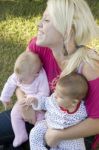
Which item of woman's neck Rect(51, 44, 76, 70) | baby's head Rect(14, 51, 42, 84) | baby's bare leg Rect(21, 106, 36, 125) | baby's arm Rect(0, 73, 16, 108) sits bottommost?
baby's bare leg Rect(21, 106, 36, 125)

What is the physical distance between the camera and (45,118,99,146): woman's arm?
2520mm

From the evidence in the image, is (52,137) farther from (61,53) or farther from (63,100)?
(61,53)

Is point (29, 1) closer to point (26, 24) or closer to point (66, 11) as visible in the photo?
point (26, 24)

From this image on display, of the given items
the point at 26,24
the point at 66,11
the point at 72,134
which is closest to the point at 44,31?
the point at 66,11

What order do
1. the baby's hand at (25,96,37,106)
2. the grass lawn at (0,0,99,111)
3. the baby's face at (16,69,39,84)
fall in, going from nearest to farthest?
1. the baby's hand at (25,96,37,106)
2. the baby's face at (16,69,39,84)
3. the grass lawn at (0,0,99,111)

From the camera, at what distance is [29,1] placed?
215 inches

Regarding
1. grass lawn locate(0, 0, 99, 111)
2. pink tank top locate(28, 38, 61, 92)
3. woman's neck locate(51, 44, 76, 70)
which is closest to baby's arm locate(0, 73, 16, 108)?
pink tank top locate(28, 38, 61, 92)

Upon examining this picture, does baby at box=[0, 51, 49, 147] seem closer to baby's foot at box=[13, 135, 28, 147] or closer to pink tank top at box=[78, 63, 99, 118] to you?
baby's foot at box=[13, 135, 28, 147]

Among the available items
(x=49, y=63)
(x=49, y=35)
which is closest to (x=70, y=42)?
(x=49, y=35)

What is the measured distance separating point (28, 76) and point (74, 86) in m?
0.43

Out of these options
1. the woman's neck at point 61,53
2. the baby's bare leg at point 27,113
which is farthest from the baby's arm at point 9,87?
the woman's neck at point 61,53

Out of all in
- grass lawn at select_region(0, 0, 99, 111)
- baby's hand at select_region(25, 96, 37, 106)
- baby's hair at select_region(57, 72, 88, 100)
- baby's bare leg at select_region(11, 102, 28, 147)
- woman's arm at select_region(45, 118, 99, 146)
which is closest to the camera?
baby's hair at select_region(57, 72, 88, 100)

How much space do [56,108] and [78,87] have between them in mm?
235

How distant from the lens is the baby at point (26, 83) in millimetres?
2727
